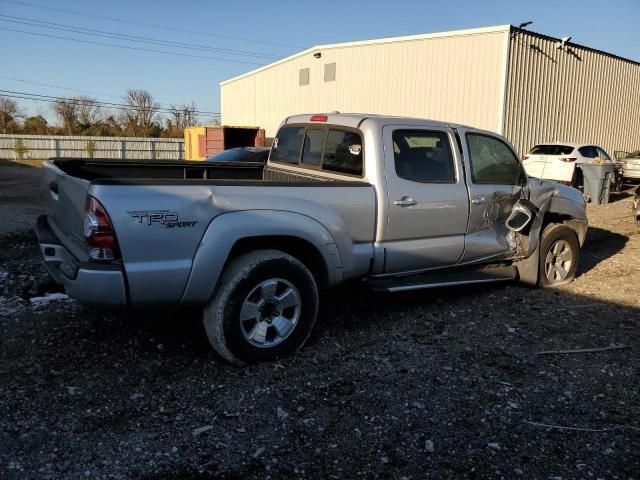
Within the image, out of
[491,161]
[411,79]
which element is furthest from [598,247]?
[411,79]

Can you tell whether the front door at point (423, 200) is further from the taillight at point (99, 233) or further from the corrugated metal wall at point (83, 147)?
the corrugated metal wall at point (83, 147)

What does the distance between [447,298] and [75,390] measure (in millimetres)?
3691

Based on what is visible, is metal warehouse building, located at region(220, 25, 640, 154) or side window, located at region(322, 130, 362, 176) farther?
metal warehouse building, located at region(220, 25, 640, 154)

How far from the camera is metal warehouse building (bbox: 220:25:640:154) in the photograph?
18.1 metres

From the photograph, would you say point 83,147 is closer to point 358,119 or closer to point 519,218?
point 358,119

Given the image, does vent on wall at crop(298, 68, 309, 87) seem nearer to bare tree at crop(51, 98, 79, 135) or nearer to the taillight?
the taillight

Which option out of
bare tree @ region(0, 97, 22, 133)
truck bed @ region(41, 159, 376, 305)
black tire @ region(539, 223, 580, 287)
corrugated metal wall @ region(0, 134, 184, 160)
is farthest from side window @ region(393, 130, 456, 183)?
bare tree @ region(0, 97, 22, 133)

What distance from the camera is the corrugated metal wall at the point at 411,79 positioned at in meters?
18.1

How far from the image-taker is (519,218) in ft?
18.1

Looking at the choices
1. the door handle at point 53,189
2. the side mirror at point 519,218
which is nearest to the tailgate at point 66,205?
the door handle at point 53,189

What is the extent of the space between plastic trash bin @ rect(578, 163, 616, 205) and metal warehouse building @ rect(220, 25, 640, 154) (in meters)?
3.19

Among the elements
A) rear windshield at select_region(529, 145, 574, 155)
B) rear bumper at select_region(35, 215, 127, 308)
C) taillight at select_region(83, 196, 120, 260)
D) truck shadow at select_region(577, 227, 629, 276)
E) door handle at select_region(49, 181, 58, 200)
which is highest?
rear windshield at select_region(529, 145, 574, 155)

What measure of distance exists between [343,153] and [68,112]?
59913 mm

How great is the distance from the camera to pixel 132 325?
4.54 meters
